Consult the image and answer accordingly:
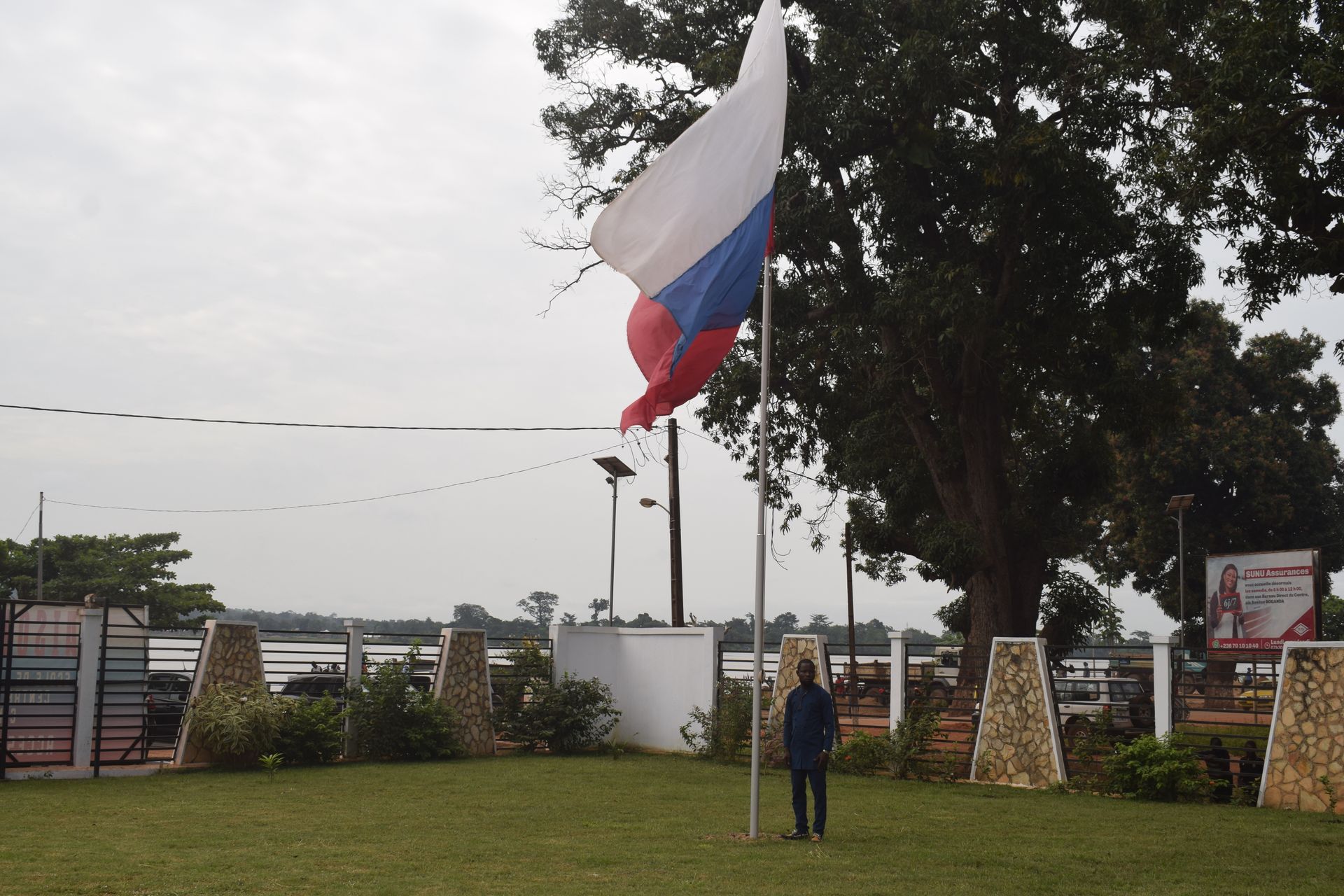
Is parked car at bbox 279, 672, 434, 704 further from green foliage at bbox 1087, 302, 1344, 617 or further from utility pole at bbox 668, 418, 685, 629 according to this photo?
green foliage at bbox 1087, 302, 1344, 617

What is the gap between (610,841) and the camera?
11.0 metres

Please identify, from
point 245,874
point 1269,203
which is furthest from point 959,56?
point 245,874

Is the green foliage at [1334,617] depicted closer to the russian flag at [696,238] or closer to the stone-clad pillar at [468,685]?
the stone-clad pillar at [468,685]

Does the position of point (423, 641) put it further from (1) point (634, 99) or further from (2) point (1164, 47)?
(2) point (1164, 47)

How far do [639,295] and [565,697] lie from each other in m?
11.8

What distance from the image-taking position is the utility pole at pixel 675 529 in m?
26.3

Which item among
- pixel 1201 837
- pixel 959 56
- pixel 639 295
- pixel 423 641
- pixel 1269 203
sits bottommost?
pixel 1201 837

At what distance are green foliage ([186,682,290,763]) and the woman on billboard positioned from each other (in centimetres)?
2185

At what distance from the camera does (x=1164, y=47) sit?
15.6 metres

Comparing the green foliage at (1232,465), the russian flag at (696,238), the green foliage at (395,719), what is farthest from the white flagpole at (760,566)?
the green foliage at (1232,465)

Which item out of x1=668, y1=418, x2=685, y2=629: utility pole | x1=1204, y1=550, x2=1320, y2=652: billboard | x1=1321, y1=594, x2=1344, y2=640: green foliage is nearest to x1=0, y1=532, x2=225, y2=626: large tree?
x1=668, y1=418, x2=685, y2=629: utility pole

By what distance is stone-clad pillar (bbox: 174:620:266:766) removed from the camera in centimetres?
1756

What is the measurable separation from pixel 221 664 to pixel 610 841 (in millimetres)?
9499

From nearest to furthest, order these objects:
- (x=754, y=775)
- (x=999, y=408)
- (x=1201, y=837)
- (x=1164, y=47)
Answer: (x=754, y=775) → (x=1201, y=837) → (x=1164, y=47) → (x=999, y=408)
